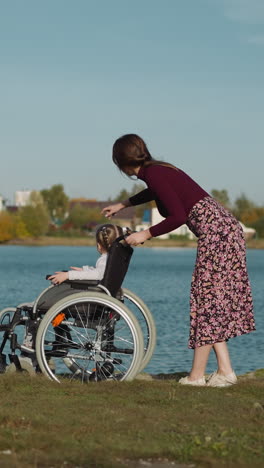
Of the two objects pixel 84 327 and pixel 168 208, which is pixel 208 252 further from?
pixel 84 327

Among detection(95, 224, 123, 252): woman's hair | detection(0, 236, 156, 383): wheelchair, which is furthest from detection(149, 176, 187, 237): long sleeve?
detection(95, 224, 123, 252): woman's hair

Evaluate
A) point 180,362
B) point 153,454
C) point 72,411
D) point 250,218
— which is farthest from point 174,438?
point 250,218

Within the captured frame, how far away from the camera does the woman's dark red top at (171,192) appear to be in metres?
5.93

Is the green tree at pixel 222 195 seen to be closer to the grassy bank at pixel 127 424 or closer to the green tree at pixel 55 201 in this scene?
the green tree at pixel 55 201

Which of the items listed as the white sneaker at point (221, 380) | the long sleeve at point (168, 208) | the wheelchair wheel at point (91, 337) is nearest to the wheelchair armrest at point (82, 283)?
the wheelchair wheel at point (91, 337)

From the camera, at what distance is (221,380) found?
616 cm

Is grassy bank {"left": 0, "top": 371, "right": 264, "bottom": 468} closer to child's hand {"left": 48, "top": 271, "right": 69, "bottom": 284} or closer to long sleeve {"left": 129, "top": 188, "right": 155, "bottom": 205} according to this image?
child's hand {"left": 48, "top": 271, "right": 69, "bottom": 284}

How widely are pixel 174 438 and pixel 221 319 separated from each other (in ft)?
6.27

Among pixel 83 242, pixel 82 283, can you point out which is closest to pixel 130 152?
pixel 82 283

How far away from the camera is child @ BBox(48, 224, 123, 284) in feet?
20.2

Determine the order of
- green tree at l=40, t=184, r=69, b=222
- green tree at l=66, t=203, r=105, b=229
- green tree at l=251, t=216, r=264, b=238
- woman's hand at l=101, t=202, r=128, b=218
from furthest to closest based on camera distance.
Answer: green tree at l=40, t=184, r=69, b=222 → green tree at l=66, t=203, r=105, b=229 → green tree at l=251, t=216, r=264, b=238 → woman's hand at l=101, t=202, r=128, b=218

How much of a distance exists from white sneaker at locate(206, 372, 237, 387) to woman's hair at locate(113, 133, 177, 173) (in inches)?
62.3

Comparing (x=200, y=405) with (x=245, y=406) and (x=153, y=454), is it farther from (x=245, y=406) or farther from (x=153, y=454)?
(x=153, y=454)

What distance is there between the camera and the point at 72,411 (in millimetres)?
4832
